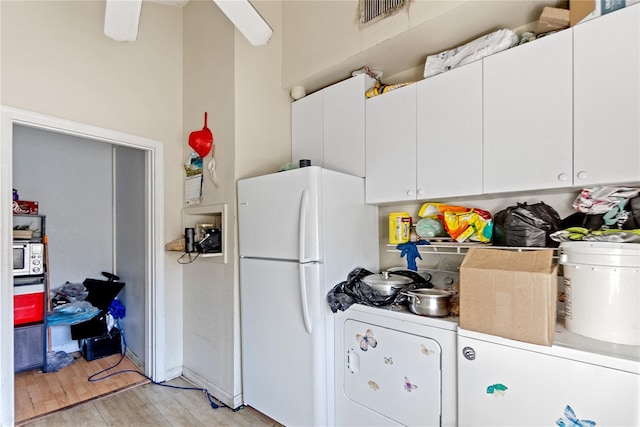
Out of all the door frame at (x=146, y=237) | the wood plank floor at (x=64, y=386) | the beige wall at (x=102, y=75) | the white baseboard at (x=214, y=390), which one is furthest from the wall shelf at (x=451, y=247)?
the wood plank floor at (x=64, y=386)

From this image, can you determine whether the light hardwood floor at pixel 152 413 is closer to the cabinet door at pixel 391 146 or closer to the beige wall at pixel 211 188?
the beige wall at pixel 211 188

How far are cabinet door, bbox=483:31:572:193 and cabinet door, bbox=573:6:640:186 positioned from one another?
0.04 metres

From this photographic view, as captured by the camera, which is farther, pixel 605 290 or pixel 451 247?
pixel 451 247

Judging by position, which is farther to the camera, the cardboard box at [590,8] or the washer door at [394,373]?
the washer door at [394,373]

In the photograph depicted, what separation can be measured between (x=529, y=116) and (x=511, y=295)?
91 centimetres

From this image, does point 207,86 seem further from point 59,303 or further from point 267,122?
point 59,303

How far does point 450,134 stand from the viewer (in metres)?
1.85

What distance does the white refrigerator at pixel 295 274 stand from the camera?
1881mm

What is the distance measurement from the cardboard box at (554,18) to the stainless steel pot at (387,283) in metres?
1.54

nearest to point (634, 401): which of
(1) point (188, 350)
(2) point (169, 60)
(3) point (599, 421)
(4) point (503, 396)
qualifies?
(3) point (599, 421)

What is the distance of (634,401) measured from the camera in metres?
1.07

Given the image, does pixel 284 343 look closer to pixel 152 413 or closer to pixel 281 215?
pixel 281 215

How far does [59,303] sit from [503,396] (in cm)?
398

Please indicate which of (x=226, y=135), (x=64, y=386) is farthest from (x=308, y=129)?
(x=64, y=386)
